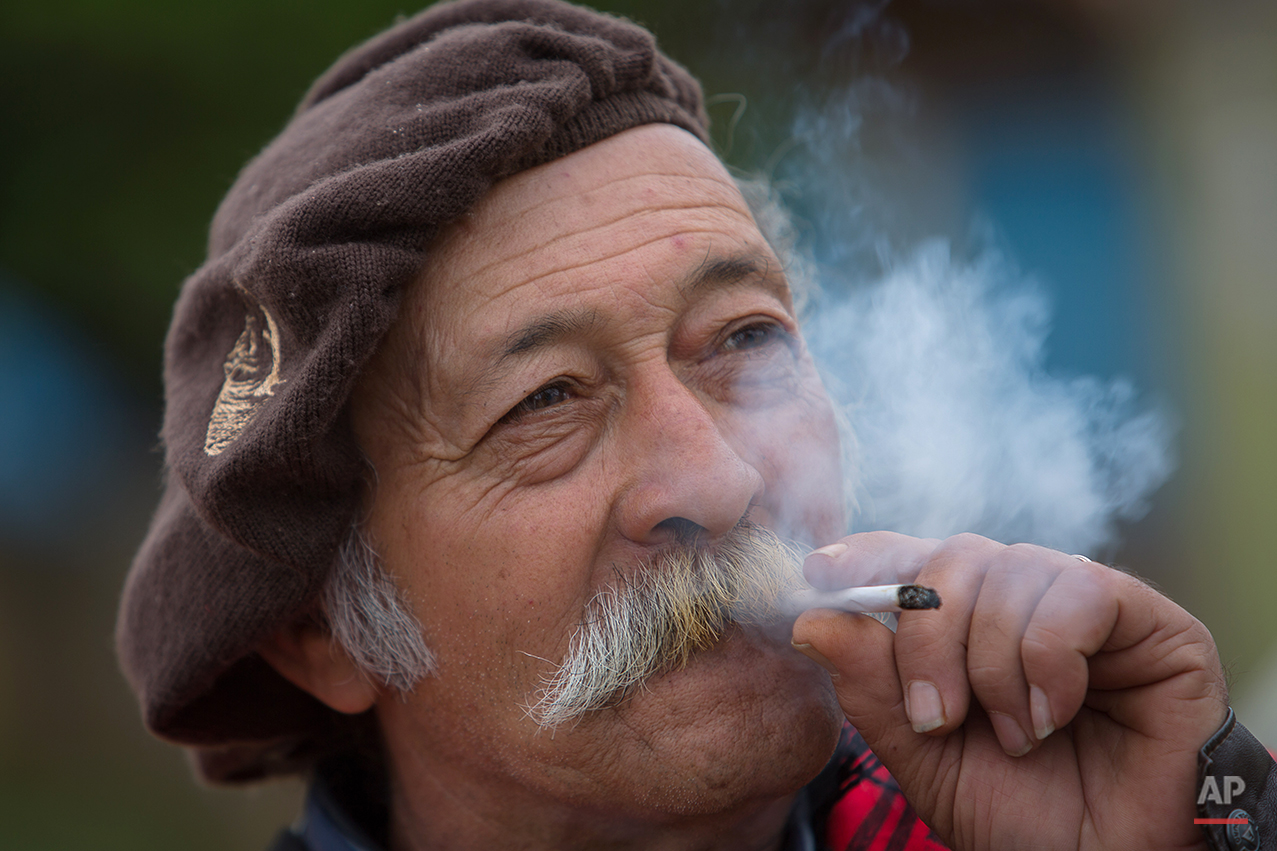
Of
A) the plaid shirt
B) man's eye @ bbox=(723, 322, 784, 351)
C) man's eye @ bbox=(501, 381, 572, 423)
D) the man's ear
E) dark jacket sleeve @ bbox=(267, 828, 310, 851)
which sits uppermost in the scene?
man's eye @ bbox=(723, 322, 784, 351)

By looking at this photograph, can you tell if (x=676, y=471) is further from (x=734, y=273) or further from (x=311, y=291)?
(x=311, y=291)

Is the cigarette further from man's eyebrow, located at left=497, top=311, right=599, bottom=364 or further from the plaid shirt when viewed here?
man's eyebrow, located at left=497, top=311, right=599, bottom=364

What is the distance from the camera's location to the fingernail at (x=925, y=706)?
1.57 meters

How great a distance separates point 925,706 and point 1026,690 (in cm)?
17

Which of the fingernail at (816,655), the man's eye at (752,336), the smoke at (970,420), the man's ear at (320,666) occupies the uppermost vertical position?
the smoke at (970,420)

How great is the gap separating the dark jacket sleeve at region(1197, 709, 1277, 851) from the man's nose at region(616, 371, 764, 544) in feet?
3.08

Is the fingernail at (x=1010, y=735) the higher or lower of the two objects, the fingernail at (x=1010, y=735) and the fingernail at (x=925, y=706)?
the higher

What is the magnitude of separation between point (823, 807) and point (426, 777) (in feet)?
3.55

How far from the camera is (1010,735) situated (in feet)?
5.24

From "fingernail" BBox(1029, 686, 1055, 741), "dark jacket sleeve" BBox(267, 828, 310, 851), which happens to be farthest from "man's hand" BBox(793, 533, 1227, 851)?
"dark jacket sleeve" BBox(267, 828, 310, 851)

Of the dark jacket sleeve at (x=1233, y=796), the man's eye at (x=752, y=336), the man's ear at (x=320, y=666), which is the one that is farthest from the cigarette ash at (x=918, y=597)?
the man's ear at (x=320, y=666)

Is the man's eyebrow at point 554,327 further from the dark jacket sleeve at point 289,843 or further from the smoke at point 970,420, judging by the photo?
the dark jacket sleeve at point 289,843

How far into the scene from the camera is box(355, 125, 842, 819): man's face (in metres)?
1.89

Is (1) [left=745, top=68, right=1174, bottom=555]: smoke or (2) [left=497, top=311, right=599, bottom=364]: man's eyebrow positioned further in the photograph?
(1) [left=745, top=68, right=1174, bottom=555]: smoke
